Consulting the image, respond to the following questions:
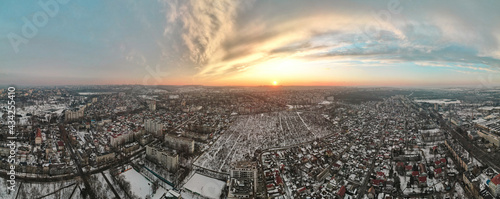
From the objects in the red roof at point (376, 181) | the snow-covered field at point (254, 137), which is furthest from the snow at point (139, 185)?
the red roof at point (376, 181)

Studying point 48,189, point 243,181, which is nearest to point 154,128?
point 48,189

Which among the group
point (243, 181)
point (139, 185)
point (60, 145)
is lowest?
point (139, 185)

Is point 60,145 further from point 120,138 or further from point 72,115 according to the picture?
point 72,115

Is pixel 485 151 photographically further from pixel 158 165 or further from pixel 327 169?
pixel 158 165

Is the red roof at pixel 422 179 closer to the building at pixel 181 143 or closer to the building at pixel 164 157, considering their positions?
the building at pixel 164 157

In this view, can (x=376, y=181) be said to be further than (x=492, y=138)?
No

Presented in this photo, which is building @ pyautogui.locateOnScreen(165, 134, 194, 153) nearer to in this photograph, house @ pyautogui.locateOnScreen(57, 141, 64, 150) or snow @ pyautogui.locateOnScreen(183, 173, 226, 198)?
snow @ pyautogui.locateOnScreen(183, 173, 226, 198)
